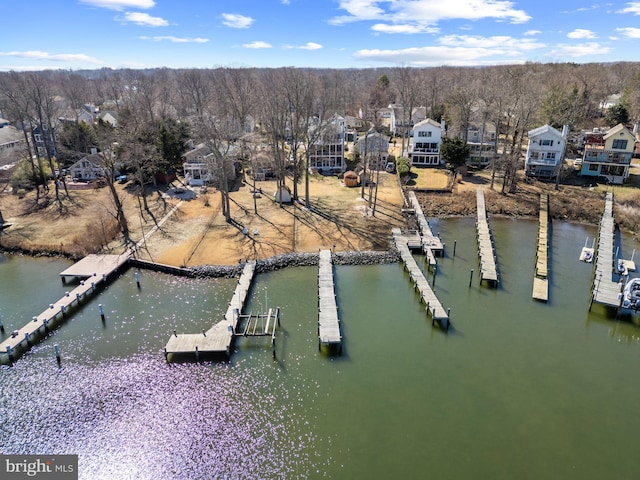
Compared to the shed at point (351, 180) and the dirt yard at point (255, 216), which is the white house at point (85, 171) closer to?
the dirt yard at point (255, 216)

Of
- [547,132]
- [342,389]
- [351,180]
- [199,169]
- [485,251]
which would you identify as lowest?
[342,389]

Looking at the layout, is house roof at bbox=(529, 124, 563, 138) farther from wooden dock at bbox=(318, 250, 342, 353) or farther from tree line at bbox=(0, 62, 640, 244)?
wooden dock at bbox=(318, 250, 342, 353)

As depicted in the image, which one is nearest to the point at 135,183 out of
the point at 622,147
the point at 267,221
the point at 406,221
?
the point at 267,221

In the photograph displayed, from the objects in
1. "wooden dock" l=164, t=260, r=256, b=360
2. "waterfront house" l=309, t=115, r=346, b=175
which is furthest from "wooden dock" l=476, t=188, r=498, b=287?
"waterfront house" l=309, t=115, r=346, b=175

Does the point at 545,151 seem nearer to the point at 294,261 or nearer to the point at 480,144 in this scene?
the point at 480,144

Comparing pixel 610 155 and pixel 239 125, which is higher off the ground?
pixel 239 125

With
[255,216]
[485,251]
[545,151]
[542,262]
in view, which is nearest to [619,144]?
[545,151]
